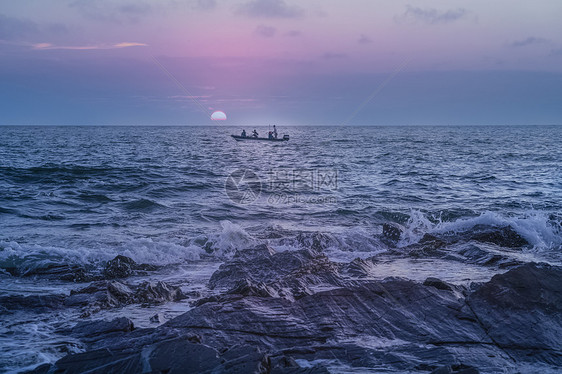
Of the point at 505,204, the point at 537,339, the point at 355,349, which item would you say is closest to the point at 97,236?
the point at 355,349

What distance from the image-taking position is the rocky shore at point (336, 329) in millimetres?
3908

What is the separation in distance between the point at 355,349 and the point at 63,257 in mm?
7208

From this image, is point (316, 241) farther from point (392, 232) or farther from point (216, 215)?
point (216, 215)

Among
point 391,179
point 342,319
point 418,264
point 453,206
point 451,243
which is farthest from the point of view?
point 391,179

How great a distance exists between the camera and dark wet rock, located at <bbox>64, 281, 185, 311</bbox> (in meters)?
6.06

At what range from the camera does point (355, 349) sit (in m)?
4.28

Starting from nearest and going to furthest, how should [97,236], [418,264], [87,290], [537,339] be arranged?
[537,339] < [87,290] < [418,264] < [97,236]

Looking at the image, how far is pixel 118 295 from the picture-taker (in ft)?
20.6

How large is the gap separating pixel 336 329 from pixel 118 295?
11.1 ft

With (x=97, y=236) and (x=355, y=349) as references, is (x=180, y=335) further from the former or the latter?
(x=97, y=236)

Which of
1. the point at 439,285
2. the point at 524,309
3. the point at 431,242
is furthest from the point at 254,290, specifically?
the point at 431,242

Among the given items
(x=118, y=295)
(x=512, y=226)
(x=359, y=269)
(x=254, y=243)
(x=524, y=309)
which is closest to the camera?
(x=524, y=309)

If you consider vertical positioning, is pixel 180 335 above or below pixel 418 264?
above

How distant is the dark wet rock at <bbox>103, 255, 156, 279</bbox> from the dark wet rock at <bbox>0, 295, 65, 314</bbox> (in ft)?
6.04
